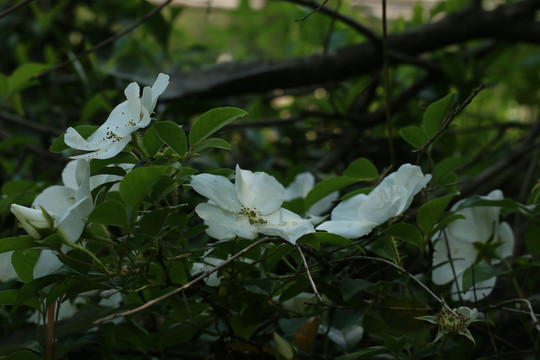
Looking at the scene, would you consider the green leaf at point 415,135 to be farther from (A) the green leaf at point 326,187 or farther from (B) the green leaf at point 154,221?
(B) the green leaf at point 154,221

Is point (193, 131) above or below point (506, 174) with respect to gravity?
above

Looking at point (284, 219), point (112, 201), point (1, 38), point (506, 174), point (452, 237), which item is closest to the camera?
point (112, 201)

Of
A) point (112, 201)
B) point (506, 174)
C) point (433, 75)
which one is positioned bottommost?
point (506, 174)

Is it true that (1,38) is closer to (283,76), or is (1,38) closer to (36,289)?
(283,76)

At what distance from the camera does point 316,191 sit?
0.75 meters

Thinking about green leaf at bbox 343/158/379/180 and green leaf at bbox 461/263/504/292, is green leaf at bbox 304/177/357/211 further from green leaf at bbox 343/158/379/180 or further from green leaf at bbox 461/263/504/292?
green leaf at bbox 461/263/504/292

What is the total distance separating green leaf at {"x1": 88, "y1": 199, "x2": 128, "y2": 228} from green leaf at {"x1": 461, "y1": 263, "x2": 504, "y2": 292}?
0.39m

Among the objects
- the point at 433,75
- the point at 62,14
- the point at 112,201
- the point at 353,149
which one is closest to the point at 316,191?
the point at 112,201

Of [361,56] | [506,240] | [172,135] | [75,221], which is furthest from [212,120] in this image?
[361,56]

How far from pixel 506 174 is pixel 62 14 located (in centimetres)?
142

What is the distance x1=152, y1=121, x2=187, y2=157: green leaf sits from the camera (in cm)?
53

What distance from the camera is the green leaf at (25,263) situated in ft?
2.01

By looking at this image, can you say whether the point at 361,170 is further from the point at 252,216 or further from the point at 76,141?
the point at 76,141

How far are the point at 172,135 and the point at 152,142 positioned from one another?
0.03 meters
